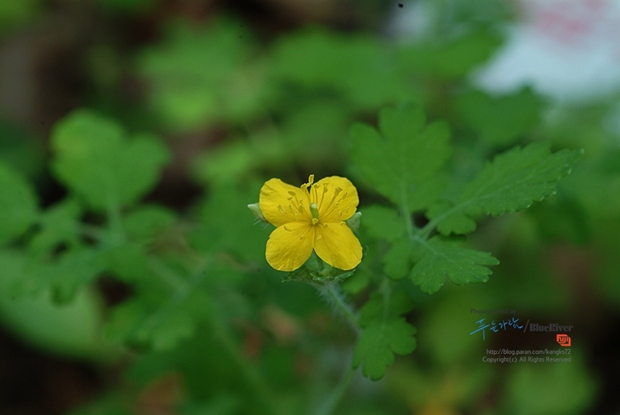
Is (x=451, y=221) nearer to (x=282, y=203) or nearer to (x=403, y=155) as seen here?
(x=403, y=155)

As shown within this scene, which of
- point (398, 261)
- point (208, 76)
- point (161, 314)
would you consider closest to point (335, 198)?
point (398, 261)

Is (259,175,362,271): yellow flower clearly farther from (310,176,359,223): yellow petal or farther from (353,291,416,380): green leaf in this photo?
(353,291,416,380): green leaf

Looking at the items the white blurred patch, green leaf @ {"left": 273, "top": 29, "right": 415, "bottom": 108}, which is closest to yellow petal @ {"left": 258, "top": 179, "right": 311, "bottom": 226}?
green leaf @ {"left": 273, "top": 29, "right": 415, "bottom": 108}

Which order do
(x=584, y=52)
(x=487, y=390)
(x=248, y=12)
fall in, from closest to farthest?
(x=487, y=390), (x=584, y=52), (x=248, y=12)

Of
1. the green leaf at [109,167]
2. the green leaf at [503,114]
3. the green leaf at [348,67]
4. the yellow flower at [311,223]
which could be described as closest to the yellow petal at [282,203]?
the yellow flower at [311,223]

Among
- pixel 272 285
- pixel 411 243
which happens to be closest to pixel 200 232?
pixel 272 285

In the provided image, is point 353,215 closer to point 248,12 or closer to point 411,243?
point 411,243
